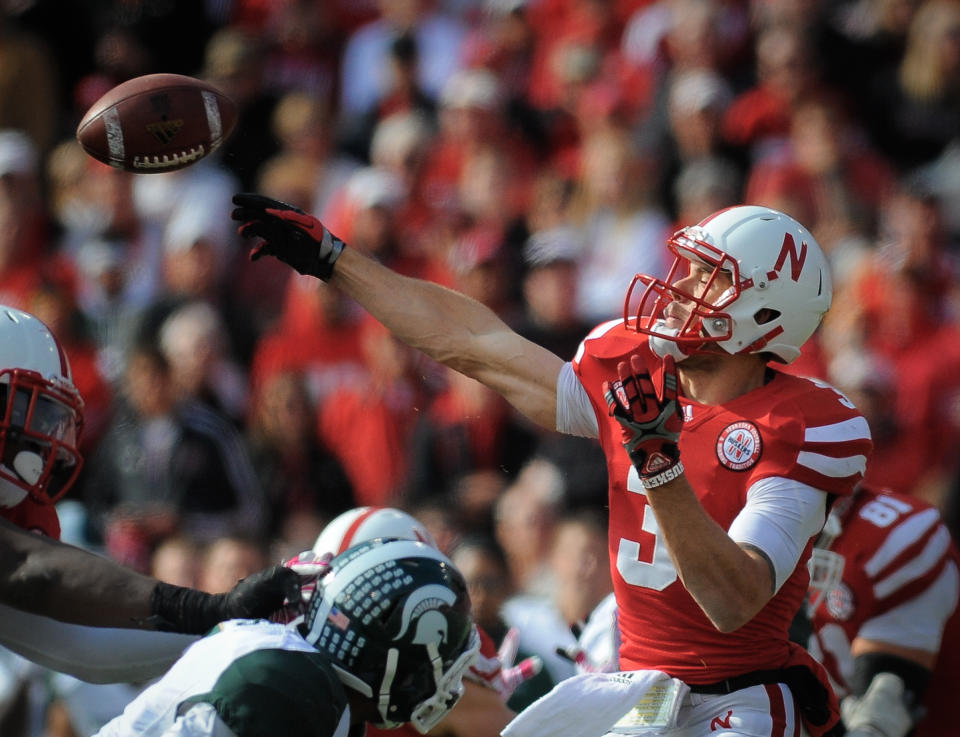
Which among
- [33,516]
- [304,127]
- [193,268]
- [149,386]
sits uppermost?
[304,127]

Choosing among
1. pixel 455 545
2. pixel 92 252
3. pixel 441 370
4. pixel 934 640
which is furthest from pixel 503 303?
pixel 934 640

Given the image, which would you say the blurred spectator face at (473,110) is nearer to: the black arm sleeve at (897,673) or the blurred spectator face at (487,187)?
the blurred spectator face at (487,187)

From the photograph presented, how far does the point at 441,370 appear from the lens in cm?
743

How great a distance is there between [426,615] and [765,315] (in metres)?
1.19

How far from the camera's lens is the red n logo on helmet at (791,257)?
12.3ft

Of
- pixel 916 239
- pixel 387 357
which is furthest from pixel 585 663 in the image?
pixel 916 239

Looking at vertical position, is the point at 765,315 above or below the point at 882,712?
above

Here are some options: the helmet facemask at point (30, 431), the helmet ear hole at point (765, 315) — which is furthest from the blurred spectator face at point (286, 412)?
the helmet ear hole at point (765, 315)

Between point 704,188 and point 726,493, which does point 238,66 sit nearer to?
point 704,188

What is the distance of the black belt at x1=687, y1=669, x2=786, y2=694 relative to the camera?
3605mm

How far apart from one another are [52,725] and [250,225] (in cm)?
348

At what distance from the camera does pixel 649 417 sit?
10.3ft

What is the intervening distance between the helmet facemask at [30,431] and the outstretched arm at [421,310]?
0.64m

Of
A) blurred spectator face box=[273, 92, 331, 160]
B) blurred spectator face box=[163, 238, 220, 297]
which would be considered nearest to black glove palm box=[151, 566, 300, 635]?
blurred spectator face box=[163, 238, 220, 297]
